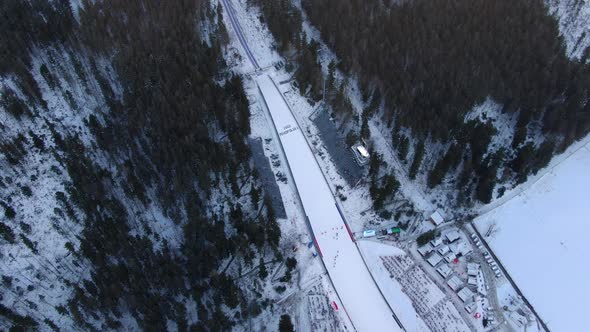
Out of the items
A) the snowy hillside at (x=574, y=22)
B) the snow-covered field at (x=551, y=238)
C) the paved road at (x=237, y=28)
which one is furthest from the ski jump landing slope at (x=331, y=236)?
the snowy hillside at (x=574, y=22)

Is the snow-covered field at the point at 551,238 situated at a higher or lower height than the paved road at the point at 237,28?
lower

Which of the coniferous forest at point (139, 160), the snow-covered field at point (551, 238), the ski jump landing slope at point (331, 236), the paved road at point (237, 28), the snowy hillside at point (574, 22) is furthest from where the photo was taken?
the snowy hillside at point (574, 22)

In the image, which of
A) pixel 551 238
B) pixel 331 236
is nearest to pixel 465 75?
pixel 551 238

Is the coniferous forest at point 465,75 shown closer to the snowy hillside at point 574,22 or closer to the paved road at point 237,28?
the snowy hillside at point 574,22

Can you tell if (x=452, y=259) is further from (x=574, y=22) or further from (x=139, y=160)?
(x=574, y=22)

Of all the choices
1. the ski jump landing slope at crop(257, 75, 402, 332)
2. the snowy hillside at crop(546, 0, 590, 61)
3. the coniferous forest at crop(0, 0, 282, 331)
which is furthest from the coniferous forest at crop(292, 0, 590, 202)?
the coniferous forest at crop(0, 0, 282, 331)

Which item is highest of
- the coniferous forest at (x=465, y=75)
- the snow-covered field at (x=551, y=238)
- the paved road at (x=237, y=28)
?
the paved road at (x=237, y=28)
